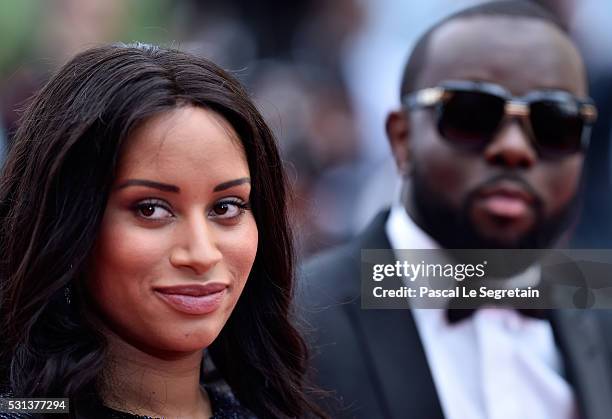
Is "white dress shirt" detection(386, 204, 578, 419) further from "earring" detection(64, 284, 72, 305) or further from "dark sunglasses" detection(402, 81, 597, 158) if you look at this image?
"earring" detection(64, 284, 72, 305)

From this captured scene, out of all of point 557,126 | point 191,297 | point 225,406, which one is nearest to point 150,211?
point 191,297

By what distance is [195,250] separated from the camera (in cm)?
145

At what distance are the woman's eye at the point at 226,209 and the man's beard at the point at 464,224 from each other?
86cm

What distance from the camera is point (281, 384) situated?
1.76 meters

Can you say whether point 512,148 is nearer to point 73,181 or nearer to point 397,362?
point 397,362

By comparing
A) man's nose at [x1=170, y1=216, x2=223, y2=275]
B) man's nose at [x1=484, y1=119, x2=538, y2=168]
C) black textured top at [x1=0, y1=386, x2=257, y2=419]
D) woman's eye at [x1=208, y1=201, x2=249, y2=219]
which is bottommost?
black textured top at [x1=0, y1=386, x2=257, y2=419]

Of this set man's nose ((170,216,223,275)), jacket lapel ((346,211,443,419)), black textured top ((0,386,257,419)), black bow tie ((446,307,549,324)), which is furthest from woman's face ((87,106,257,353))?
black bow tie ((446,307,549,324))

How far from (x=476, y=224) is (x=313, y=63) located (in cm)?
60

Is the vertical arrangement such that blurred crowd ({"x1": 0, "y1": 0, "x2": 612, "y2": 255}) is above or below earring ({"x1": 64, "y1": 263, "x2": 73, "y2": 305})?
above

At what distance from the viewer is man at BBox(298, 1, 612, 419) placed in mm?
2252

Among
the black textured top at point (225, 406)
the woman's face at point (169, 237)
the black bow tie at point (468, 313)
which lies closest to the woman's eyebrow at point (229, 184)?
the woman's face at point (169, 237)

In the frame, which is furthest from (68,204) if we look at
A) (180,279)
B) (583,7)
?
(583,7)

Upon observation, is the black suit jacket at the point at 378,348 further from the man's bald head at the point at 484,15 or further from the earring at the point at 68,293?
the earring at the point at 68,293

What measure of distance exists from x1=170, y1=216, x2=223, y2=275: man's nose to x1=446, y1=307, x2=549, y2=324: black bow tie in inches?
39.6
